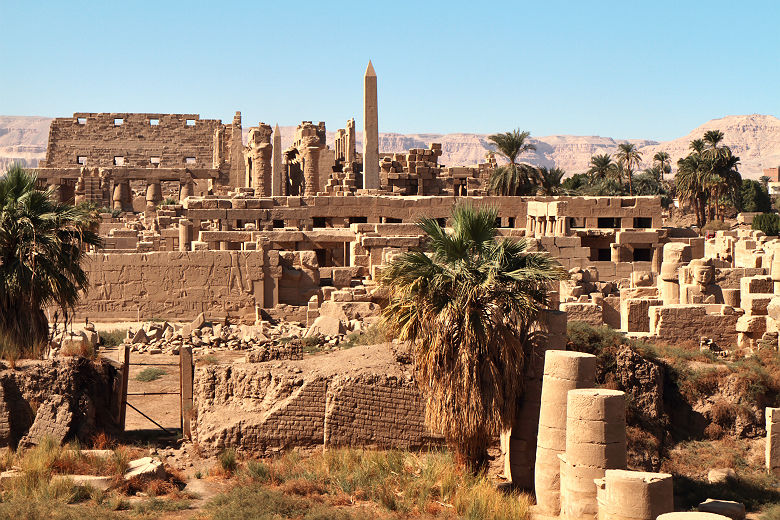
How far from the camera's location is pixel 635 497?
404 inches

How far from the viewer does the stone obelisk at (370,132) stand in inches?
1441

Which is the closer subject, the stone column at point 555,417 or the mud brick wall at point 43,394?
the stone column at point 555,417

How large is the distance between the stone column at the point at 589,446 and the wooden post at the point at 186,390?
4.88m

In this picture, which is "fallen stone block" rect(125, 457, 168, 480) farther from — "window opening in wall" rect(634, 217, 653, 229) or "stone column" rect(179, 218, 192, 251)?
"window opening in wall" rect(634, 217, 653, 229)

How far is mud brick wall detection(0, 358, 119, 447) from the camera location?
12281 mm

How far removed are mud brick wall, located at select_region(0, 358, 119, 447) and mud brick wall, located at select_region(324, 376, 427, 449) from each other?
304 centimetres

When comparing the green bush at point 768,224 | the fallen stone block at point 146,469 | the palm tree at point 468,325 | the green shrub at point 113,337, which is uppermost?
the green bush at point 768,224

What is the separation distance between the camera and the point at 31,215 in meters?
14.2

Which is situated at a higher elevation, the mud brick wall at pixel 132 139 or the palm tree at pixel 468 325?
the mud brick wall at pixel 132 139

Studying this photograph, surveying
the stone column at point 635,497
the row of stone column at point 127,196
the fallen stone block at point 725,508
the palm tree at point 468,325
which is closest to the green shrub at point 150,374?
the palm tree at point 468,325

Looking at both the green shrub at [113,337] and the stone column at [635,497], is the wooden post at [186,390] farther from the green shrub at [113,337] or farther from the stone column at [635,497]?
the green shrub at [113,337]

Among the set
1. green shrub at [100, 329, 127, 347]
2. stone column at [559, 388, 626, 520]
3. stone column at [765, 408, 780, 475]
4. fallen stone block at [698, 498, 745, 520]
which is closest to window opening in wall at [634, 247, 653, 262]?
stone column at [765, 408, 780, 475]

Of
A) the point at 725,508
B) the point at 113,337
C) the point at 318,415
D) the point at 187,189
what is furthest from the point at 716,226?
the point at 318,415

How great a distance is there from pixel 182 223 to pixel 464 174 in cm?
1787
